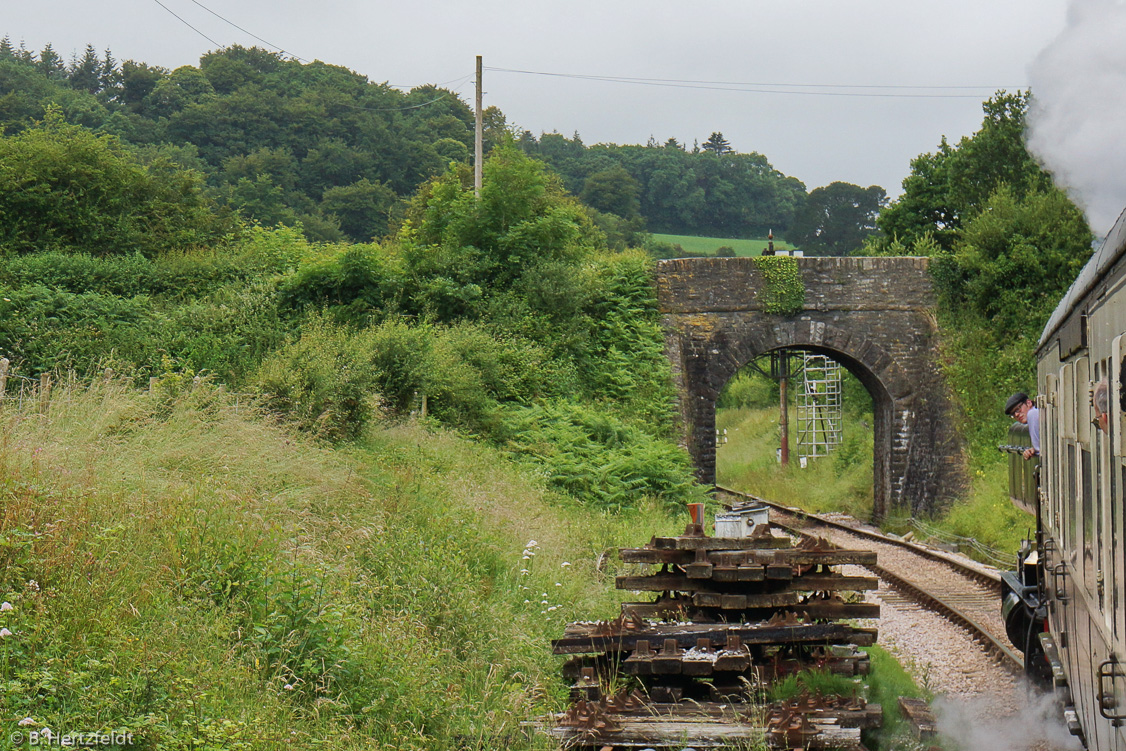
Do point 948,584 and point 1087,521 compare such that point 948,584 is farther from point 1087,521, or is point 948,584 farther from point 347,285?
point 347,285

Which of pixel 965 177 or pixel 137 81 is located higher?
pixel 137 81

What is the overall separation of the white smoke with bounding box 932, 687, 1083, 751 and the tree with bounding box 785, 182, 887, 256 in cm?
4983

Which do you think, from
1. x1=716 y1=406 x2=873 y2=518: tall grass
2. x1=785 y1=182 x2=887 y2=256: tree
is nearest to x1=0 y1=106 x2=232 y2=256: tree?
x1=716 y1=406 x2=873 y2=518: tall grass

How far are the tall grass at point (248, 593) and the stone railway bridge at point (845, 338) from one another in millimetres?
10960

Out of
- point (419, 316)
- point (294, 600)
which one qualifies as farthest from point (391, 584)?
point (419, 316)

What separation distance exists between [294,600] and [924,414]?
17736mm

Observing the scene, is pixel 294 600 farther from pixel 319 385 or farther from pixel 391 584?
pixel 319 385

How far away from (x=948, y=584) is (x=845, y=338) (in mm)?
8494

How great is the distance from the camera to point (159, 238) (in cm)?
2092

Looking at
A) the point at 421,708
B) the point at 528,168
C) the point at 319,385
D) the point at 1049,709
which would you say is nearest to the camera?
the point at 421,708

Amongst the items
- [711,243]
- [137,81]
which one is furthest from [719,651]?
[711,243]

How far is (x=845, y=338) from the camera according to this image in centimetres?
2044

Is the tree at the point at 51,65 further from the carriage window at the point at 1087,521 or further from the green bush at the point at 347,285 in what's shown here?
the carriage window at the point at 1087,521

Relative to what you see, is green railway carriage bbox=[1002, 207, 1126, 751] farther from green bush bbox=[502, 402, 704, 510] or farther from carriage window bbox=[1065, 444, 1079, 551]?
green bush bbox=[502, 402, 704, 510]
